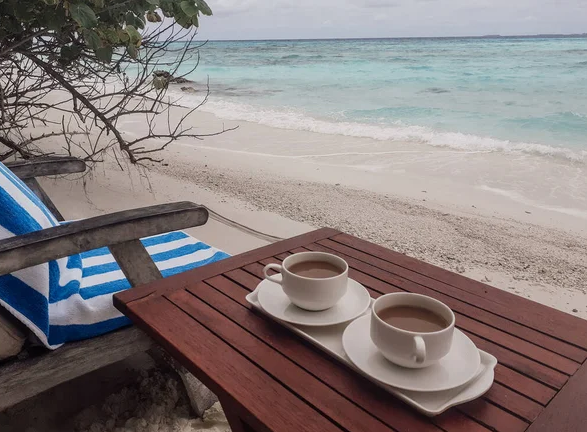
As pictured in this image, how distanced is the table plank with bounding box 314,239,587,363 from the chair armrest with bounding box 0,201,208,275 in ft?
1.49

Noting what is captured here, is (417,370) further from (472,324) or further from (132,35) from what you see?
(132,35)

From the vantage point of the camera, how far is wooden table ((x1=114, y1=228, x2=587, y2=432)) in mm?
810

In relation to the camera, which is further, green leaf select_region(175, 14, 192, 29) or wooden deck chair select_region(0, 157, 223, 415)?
green leaf select_region(175, 14, 192, 29)

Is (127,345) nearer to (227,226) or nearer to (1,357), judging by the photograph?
(1,357)

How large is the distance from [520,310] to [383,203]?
2828mm

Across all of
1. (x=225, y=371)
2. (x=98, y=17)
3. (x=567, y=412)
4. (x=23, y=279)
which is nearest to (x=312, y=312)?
(x=225, y=371)

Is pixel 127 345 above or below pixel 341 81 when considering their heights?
above

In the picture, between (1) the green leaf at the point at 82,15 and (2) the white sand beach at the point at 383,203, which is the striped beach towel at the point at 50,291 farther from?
(1) the green leaf at the point at 82,15

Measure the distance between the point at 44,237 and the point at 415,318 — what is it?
89 cm

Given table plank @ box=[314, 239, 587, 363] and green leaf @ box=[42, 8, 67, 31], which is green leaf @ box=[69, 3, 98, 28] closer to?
green leaf @ box=[42, 8, 67, 31]

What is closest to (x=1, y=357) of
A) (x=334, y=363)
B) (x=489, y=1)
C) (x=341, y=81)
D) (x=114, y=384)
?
(x=114, y=384)

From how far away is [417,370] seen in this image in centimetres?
87

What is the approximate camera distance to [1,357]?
1253mm

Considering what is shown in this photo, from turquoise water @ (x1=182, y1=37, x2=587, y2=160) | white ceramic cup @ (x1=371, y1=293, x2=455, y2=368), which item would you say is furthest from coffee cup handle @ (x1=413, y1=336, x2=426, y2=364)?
turquoise water @ (x1=182, y1=37, x2=587, y2=160)
